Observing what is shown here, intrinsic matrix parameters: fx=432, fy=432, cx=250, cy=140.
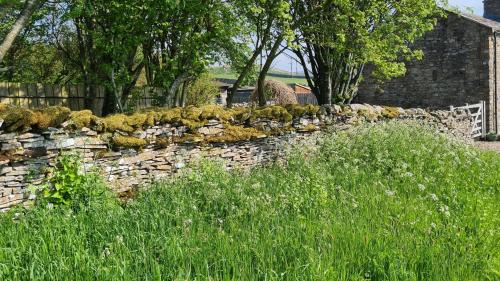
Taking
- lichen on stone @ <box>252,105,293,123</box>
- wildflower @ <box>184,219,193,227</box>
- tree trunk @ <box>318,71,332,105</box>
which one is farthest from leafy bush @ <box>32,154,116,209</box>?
tree trunk @ <box>318,71,332,105</box>

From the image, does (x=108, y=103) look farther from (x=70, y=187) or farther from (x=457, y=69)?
(x=457, y=69)

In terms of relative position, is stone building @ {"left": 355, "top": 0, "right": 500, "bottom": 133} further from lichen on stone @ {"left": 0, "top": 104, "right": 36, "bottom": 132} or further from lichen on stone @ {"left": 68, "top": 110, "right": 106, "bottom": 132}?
lichen on stone @ {"left": 0, "top": 104, "right": 36, "bottom": 132}

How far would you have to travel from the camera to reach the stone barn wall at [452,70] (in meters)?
21.2

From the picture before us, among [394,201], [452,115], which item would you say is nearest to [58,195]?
[394,201]

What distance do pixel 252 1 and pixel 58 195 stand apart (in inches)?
278

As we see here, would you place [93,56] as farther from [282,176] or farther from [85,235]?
[85,235]

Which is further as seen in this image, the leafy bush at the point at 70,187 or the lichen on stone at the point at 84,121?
the lichen on stone at the point at 84,121

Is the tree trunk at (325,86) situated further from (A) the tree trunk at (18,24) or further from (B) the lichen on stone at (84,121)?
(A) the tree trunk at (18,24)

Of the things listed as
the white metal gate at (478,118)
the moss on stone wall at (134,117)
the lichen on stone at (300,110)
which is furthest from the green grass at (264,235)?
the white metal gate at (478,118)

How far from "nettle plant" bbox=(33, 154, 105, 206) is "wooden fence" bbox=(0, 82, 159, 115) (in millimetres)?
3595

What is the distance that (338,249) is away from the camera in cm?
368

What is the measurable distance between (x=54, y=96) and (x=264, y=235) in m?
7.79

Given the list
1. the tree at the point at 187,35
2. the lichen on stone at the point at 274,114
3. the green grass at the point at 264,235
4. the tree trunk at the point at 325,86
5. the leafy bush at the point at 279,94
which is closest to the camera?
the green grass at the point at 264,235

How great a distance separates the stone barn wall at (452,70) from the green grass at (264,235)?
657 inches
